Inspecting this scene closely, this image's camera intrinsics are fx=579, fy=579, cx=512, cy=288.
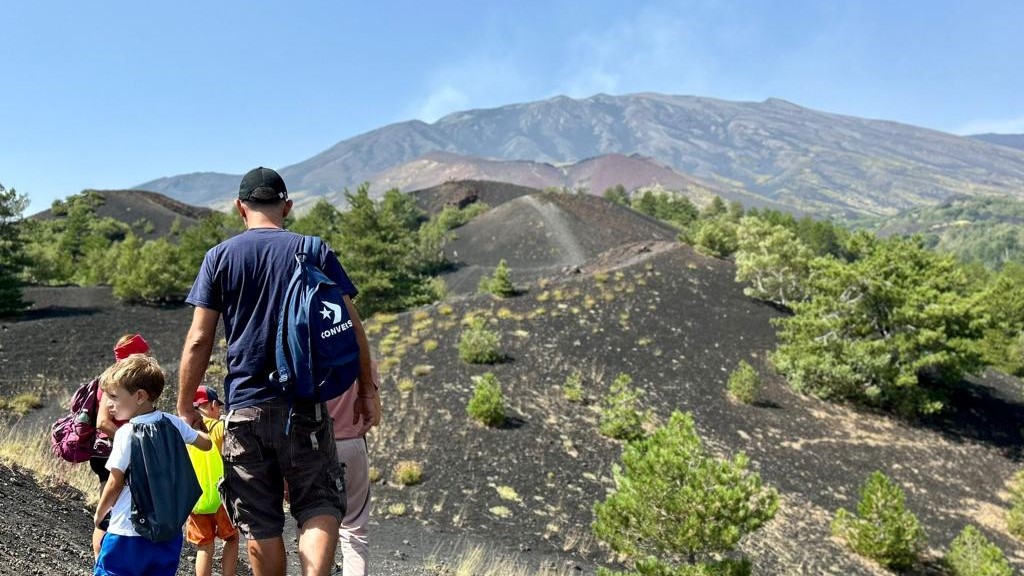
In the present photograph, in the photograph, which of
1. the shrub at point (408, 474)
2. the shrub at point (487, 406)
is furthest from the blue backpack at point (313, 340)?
the shrub at point (487, 406)

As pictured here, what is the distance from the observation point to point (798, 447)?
12.3 meters

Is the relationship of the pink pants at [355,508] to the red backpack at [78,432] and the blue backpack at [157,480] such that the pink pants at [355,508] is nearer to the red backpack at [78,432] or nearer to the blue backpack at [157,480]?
the blue backpack at [157,480]

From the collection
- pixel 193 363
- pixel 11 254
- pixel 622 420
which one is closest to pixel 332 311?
pixel 193 363

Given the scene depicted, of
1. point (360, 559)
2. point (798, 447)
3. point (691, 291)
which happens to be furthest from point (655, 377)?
point (360, 559)

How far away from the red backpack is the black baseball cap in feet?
5.50

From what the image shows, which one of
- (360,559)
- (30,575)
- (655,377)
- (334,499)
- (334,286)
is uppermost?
(334,286)

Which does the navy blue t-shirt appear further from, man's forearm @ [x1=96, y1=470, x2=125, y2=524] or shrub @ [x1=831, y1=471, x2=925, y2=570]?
shrub @ [x1=831, y1=471, x2=925, y2=570]

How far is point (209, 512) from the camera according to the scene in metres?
3.70

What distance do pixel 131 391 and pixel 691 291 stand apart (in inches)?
766

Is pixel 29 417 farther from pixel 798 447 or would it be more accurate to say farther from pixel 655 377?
pixel 798 447

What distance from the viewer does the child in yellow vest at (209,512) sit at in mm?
3596

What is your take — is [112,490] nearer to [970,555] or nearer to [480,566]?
[480,566]

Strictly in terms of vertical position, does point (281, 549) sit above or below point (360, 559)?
above

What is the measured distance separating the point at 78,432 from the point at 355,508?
71.9 inches
